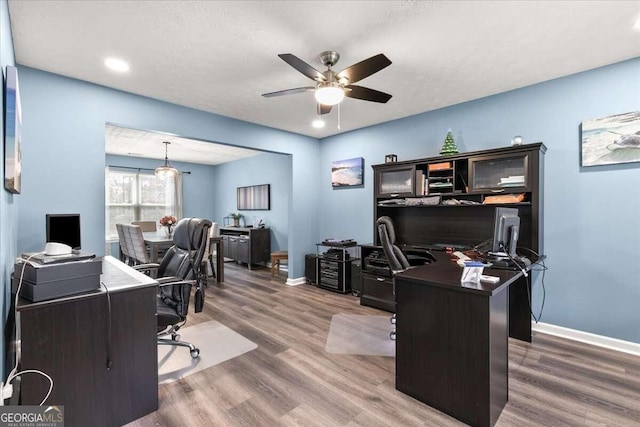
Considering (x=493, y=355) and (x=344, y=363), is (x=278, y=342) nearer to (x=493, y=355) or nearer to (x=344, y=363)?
(x=344, y=363)

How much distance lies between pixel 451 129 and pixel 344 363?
3047mm

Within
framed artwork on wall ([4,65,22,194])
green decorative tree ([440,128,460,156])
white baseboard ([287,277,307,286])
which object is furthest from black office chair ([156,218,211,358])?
green decorative tree ([440,128,460,156])

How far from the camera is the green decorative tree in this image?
11.3ft

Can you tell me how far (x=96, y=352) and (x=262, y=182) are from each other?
218 inches

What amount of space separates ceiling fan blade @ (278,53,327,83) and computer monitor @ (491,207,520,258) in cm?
183

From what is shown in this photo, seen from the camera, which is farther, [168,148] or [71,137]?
[168,148]

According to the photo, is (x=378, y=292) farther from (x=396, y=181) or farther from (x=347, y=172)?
(x=347, y=172)

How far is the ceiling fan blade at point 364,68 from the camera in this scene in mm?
2021

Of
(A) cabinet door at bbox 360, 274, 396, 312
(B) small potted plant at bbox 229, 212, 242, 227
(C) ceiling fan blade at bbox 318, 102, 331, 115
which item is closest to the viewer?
(C) ceiling fan blade at bbox 318, 102, 331, 115

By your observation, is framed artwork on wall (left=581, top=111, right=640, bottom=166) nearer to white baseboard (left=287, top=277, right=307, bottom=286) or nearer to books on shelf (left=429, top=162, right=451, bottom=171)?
books on shelf (left=429, top=162, right=451, bottom=171)

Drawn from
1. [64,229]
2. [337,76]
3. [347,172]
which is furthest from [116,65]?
[347,172]

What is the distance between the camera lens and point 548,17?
1996 millimetres

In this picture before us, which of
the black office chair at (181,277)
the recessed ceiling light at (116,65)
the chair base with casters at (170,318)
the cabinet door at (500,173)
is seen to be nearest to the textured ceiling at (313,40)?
the recessed ceiling light at (116,65)

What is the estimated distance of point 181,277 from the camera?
254 centimetres
